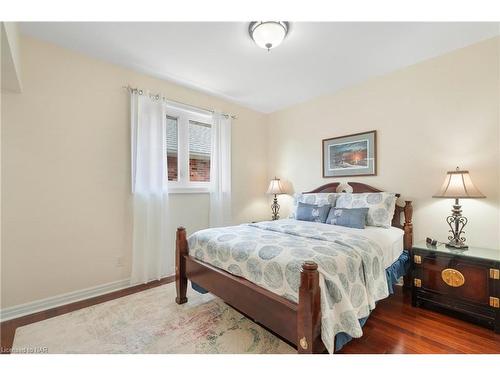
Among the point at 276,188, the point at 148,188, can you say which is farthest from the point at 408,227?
the point at 148,188

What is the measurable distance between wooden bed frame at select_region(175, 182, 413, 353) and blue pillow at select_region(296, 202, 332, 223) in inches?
57.0

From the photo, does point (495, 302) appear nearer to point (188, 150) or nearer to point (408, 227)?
point (408, 227)

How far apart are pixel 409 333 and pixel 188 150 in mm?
3104

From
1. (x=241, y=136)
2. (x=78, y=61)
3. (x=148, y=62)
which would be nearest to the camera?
(x=78, y=61)

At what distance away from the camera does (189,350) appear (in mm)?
1578

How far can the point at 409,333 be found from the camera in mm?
1758

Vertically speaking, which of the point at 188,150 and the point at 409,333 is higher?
the point at 188,150

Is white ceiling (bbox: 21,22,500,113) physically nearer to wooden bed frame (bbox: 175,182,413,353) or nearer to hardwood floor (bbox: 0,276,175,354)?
wooden bed frame (bbox: 175,182,413,353)

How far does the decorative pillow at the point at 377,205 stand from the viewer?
250 centimetres

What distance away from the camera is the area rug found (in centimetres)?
161

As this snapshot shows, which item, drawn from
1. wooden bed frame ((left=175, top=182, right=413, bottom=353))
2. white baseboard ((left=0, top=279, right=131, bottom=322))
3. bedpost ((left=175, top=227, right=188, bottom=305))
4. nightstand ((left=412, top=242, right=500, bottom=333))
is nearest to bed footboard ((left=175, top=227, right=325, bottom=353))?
wooden bed frame ((left=175, top=182, right=413, bottom=353))

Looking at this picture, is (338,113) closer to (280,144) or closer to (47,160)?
(280,144)
